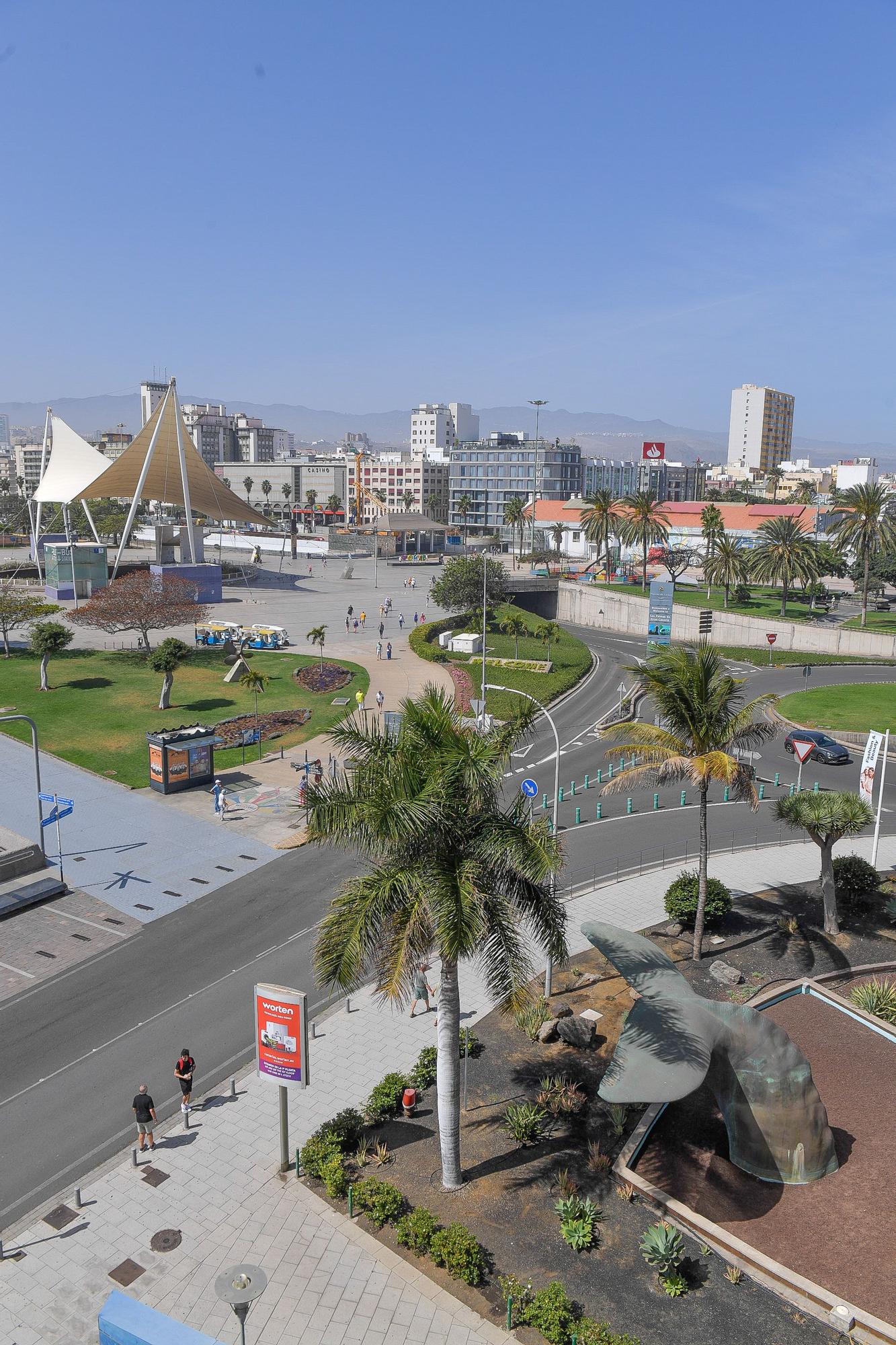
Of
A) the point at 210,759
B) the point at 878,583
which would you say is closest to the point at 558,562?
the point at 878,583

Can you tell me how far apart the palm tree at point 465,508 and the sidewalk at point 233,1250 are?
15919 centimetres

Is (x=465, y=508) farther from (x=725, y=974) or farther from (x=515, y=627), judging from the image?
(x=725, y=974)

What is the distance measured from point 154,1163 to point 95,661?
162 feet

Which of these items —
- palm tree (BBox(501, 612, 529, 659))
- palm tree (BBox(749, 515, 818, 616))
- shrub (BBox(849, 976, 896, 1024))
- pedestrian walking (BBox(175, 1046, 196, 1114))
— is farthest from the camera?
palm tree (BBox(749, 515, 818, 616))

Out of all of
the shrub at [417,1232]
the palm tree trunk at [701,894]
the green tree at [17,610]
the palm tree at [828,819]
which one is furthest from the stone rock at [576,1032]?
the green tree at [17,610]

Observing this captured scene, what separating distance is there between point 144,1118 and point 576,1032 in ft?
30.4

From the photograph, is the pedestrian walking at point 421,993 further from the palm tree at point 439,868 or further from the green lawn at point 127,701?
the green lawn at point 127,701

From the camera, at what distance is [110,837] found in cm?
3306

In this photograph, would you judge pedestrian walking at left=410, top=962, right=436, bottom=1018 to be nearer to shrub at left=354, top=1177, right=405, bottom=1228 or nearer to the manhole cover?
shrub at left=354, top=1177, right=405, bottom=1228

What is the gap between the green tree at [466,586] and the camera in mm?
78062

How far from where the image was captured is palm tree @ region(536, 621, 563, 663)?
223 feet

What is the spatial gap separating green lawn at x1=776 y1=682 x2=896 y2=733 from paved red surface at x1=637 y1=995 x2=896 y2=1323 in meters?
33.4

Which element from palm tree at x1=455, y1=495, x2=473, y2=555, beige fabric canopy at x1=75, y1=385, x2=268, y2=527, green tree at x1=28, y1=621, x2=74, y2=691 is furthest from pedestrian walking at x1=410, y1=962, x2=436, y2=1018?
palm tree at x1=455, y1=495, x2=473, y2=555

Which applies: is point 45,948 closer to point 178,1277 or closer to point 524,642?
point 178,1277
